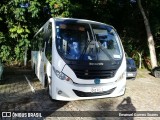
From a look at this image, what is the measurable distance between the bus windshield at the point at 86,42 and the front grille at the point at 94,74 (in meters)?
0.39

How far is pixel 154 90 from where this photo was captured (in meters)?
10.6

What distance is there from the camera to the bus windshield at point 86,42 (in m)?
7.58

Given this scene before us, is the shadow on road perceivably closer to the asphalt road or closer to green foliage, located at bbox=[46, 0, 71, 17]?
the asphalt road

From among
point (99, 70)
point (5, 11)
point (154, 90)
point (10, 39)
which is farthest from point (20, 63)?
point (99, 70)

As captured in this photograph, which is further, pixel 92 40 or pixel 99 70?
pixel 92 40

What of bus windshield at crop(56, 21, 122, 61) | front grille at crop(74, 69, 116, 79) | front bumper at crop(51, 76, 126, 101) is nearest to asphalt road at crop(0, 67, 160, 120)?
front bumper at crop(51, 76, 126, 101)

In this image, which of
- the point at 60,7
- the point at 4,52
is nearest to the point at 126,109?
the point at 60,7

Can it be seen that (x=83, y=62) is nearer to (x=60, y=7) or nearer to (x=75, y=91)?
(x=75, y=91)

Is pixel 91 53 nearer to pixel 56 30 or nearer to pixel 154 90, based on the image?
pixel 56 30

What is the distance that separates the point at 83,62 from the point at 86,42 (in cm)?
80

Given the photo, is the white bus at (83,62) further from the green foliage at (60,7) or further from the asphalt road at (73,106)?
the green foliage at (60,7)

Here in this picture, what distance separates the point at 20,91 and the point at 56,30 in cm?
302

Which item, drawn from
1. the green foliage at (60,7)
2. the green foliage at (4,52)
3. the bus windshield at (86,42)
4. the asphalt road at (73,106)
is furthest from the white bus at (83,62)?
the green foliage at (4,52)

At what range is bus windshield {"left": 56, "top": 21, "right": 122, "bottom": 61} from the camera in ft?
24.9
